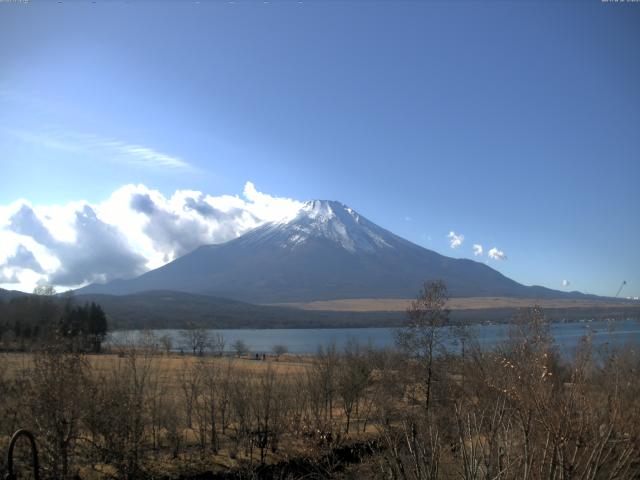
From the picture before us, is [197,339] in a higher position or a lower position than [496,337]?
lower

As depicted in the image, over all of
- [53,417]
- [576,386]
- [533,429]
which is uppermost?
[576,386]

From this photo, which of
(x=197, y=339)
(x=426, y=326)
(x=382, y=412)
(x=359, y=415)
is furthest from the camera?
(x=197, y=339)

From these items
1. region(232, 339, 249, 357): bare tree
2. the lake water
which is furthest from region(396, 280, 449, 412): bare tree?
region(232, 339, 249, 357): bare tree

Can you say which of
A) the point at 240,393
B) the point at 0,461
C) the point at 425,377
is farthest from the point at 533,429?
the point at 425,377

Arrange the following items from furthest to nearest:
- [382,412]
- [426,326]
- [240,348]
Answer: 1. [240,348]
2. [426,326]
3. [382,412]

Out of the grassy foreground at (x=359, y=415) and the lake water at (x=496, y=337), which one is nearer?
the grassy foreground at (x=359, y=415)

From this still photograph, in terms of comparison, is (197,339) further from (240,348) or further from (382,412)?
(382,412)

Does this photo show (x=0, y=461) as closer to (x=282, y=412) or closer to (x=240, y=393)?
(x=240, y=393)

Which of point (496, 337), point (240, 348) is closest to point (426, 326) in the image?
point (496, 337)

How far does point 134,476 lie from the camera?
1675 cm

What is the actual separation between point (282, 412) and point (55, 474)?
36.5 ft

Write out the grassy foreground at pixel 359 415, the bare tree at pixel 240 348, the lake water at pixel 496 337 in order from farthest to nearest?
the bare tree at pixel 240 348 < the lake water at pixel 496 337 < the grassy foreground at pixel 359 415

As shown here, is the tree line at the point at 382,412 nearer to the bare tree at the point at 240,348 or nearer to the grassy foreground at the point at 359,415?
the grassy foreground at the point at 359,415

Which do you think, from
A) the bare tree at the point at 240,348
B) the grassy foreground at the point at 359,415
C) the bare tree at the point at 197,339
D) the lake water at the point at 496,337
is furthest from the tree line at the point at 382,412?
the bare tree at the point at 197,339
